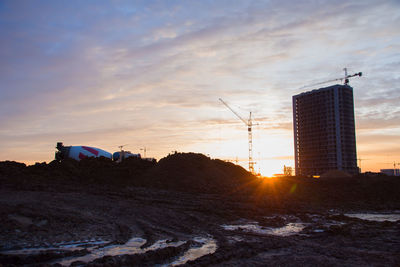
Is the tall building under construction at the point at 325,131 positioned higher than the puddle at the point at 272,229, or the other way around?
the tall building under construction at the point at 325,131

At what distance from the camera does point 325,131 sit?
118312 mm

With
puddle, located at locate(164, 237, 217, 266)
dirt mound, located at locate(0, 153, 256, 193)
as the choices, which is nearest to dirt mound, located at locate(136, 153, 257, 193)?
dirt mound, located at locate(0, 153, 256, 193)

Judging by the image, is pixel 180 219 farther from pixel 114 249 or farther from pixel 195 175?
pixel 195 175

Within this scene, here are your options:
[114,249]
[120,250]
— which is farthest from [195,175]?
Result: [120,250]

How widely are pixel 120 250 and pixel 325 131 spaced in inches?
4642

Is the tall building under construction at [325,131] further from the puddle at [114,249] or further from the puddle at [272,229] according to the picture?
the puddle at [114,249]

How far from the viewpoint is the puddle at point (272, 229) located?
560 inches

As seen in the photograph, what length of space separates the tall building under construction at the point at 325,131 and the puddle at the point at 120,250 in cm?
11275

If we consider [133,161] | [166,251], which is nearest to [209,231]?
[166,251]

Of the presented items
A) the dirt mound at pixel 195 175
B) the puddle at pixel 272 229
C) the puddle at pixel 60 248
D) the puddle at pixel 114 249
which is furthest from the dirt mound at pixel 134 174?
the puddle at pixel 114 249

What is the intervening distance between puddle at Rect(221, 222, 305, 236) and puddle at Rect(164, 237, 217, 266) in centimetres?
303

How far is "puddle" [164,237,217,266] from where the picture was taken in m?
9.04

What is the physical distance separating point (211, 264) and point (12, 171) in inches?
890

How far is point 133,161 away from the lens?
34.8m
